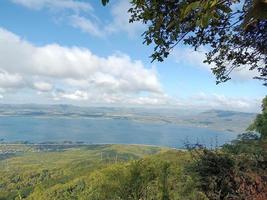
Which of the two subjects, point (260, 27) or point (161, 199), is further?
point (161, 199)

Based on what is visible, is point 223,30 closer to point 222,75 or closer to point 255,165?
point 222,75

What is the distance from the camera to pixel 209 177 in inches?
590

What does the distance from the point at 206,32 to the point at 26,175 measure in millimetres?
197888

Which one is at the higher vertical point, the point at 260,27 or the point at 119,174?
the point at 260,27

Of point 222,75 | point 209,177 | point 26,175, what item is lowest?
point 26,175

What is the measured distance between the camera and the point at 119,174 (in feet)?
115

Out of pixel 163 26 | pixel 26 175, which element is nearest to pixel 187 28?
pixel 163 26

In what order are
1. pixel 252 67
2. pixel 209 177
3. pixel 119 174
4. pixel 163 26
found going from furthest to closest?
1. pixel 119 174
2. pixel 209 177
3. pixel 252 67
4. pixel 163 26

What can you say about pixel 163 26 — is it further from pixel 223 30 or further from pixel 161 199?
pixel 161 199

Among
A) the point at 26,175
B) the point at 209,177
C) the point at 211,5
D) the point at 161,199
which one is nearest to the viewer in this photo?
the point at 211,5

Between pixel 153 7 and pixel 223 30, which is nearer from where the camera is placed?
pixel 153 7

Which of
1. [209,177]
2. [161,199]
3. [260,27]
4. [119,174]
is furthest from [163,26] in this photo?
[119,174]

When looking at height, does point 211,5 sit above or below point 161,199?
above

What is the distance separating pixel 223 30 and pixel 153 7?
2568 millimetres
